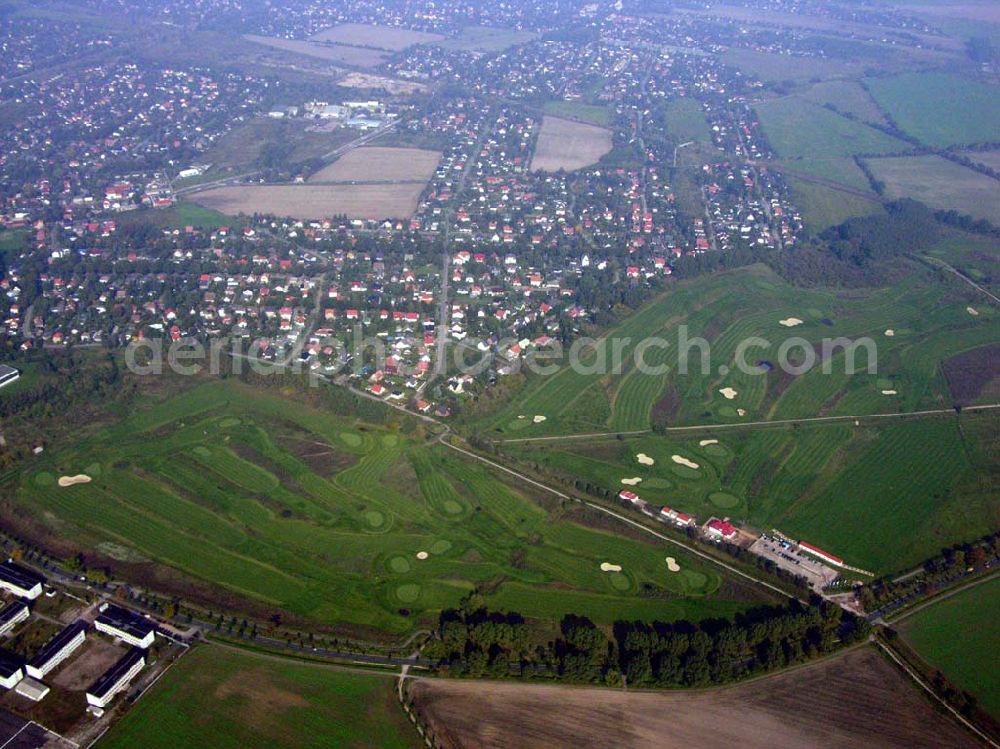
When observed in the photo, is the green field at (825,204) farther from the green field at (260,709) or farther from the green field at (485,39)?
the green field at (485,39)

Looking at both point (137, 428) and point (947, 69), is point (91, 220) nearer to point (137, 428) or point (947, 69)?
point (137, 428)

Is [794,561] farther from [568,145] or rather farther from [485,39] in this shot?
[485,39]

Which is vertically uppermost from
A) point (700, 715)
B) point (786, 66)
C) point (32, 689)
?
point (786, 66)

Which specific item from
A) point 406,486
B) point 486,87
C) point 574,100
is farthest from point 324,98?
point 406,486

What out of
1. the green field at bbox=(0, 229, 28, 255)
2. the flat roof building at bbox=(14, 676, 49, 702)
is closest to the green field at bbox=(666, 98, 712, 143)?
the green field at bbox=(0, 229, 28, 255)

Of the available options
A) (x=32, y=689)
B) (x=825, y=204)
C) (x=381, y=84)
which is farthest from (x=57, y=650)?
(x=381, y=84)

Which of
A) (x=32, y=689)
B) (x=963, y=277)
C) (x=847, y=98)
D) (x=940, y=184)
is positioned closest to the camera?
(x=32, y=689)

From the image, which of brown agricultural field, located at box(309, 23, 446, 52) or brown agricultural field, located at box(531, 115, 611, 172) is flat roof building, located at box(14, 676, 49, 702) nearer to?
brown agricultural field, located at box(531, 115, 611, 172)
